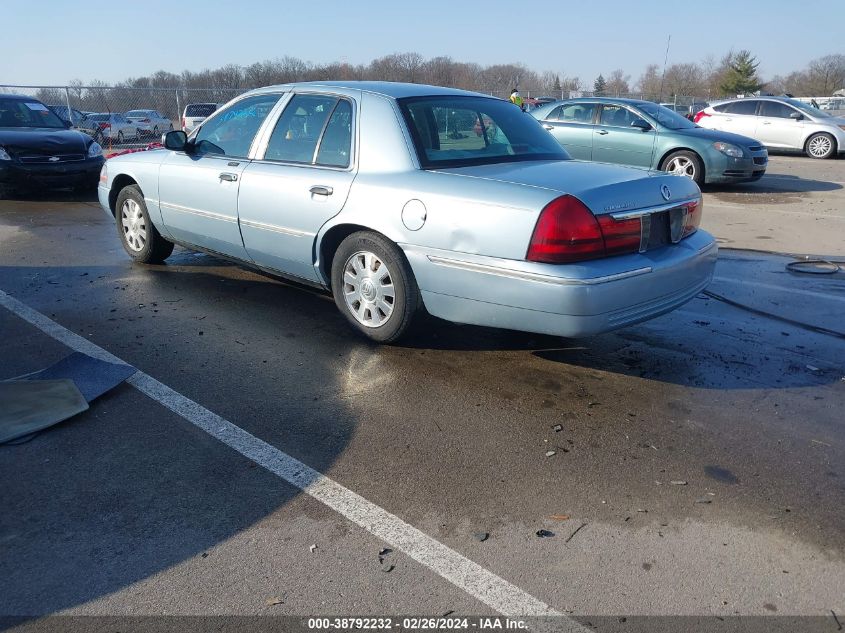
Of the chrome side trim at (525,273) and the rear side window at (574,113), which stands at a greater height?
the rear side window at (574,113)

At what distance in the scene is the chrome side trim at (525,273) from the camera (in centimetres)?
385

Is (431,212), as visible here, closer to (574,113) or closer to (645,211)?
(645,211)

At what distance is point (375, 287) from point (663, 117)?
32.4ft

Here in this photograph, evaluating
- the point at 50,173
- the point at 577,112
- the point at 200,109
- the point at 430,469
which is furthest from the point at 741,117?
the point at 430,469

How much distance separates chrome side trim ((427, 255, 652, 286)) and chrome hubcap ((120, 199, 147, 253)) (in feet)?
12.0

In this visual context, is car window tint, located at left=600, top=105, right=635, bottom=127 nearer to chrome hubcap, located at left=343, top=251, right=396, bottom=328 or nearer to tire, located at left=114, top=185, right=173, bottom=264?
tire, located at left=114, top=185, right=173, bottom=264

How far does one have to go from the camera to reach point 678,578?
2645 mm

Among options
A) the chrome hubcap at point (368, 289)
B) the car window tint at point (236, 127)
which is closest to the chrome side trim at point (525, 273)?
the chrome hubcap at point (368, 289)

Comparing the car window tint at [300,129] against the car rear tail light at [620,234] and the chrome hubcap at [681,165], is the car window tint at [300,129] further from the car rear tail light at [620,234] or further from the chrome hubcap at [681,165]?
the chrome hubcap at [681,165]

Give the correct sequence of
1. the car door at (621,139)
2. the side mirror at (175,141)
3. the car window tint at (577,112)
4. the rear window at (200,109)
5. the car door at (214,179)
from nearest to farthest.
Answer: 1. the car door at (214,179)
2. the side mirror at (175,141)
3. the car door at (621,139)
4. the car window tint at (577,112)
5. the rear window at (200,109)

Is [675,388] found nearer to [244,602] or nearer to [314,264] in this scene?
[314,264]

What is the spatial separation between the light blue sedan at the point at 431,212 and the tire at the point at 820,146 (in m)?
16.1

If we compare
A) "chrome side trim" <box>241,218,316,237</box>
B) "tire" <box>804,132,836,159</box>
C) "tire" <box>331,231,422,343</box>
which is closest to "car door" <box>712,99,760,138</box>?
"tire" <box>804,132,836,159</box>

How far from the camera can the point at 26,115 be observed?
1230 cm
